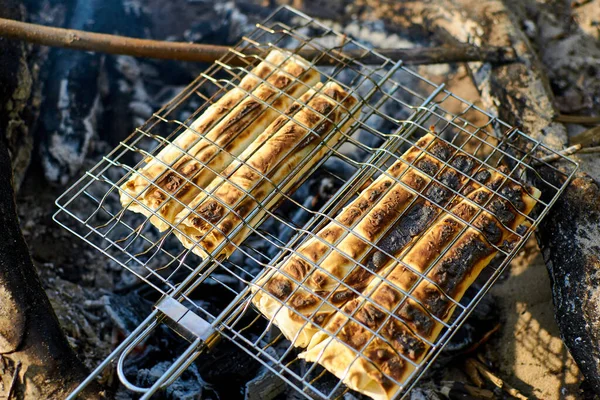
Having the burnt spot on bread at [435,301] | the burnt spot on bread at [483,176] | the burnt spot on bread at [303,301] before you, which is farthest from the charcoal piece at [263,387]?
the burnt spot on bread at [483,176]

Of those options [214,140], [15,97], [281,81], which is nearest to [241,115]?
[214,140]

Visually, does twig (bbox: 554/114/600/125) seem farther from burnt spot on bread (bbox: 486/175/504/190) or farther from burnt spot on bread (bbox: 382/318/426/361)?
burnt spot on bread (bbox: 382/318/426/361)

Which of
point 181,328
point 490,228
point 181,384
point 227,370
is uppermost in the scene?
point 490,228

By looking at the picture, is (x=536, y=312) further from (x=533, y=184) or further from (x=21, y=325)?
(x=21, y=325)

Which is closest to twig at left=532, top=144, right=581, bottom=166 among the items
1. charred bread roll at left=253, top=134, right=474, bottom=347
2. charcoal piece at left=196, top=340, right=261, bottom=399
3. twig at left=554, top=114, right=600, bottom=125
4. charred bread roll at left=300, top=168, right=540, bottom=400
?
twig at left=554, top=114, right=600, bottom=125

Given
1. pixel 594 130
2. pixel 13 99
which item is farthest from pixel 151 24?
pixel 594 130

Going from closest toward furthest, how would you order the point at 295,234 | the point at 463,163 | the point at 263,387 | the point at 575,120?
the point at 463,163 → the point at 263,387 → the point at 295,234 → the point at 575,120

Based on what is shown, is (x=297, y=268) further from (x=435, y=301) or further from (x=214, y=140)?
(x=214, y=140)

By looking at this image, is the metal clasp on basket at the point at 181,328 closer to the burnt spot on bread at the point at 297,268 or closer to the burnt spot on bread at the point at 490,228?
the burnt spot on bread at the point at 297,268
